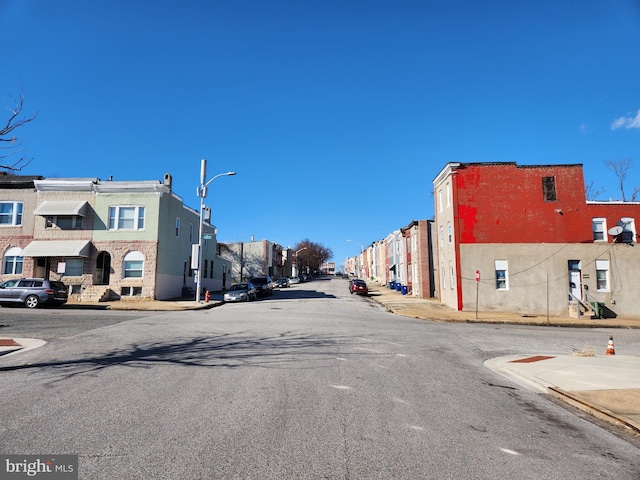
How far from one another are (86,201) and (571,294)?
3367 cm

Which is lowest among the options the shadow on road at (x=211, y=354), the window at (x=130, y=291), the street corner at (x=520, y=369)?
the street corner at (x=520, y=369)

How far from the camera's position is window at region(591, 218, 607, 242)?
27938mm

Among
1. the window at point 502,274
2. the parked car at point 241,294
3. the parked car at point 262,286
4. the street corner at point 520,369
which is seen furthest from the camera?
the parked car at point 262,286

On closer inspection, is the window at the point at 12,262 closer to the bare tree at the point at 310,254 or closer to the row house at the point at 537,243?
the row house at the point at 537,243

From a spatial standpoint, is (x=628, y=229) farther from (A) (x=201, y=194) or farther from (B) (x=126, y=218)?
(B) (x=126, y=218)

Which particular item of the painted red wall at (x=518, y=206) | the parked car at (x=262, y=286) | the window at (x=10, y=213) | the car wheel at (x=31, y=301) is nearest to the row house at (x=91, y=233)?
the window at (x=10, y=213)

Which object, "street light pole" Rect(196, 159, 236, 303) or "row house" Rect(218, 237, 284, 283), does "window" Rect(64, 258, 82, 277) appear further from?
"row house" Rect(218, 237, 284, 283)

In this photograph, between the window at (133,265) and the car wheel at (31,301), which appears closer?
the car wheel at (31,301)

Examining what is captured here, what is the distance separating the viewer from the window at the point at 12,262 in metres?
29.1

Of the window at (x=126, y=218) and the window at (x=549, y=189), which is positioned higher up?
the window at (x=549, y=189)

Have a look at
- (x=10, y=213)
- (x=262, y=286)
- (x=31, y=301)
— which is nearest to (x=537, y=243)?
(x=262, y=286)

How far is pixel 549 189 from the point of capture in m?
28.1

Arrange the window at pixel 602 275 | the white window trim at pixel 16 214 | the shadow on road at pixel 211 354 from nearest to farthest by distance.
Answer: the shadow on road at pixel 211 354
the window at pixel 602 275
the white window trim at pixel 16 214

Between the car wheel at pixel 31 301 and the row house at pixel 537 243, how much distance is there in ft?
82.9
